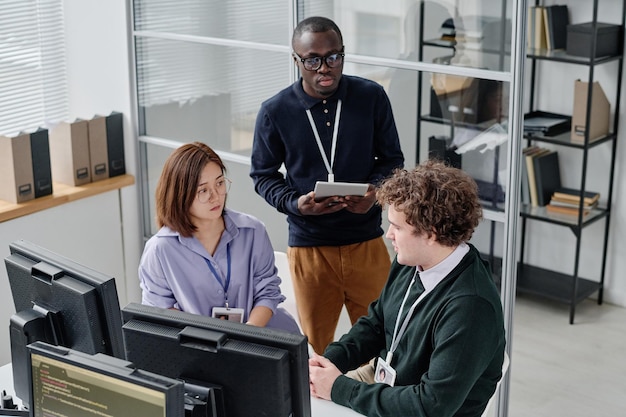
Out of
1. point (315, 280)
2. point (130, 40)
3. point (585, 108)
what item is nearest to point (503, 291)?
point (315, 280)

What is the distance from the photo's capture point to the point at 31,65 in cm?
454

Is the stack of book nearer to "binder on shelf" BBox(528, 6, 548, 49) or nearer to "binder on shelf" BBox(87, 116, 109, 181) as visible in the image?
A: "binder on shelf" BBox(528, 6, 548, 49)

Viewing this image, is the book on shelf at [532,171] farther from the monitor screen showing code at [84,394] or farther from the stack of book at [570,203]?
the monitor screen showing code at [84,394]

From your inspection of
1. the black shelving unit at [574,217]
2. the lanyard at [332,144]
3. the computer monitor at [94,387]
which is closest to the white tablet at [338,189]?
the lanyard at [332,144]

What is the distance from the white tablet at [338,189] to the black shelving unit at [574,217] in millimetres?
1982

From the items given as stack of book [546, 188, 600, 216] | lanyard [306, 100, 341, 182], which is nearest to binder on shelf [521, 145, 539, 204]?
stack of book [546, 188, 600, 216]

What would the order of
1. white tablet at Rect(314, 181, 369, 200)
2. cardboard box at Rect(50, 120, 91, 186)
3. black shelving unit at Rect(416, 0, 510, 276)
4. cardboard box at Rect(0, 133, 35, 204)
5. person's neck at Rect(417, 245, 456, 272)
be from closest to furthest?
person's neck at Rect(417, 245, 456, 272)
white tablet at Rect(314, 181, 369, 200)
black shelving unit at Rect(416, 0, 510, 276)
cardboard box at Rect(0, 133, 35, 204)
cardboard box at Rect(50, 120, 91, 186)

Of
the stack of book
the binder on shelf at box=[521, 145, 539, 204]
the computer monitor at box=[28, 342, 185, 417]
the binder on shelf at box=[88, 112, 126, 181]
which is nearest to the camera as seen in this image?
the computer monitor at box=[28, 342, 185, 417]

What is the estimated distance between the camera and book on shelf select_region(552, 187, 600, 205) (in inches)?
188

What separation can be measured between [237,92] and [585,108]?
1.79 metres

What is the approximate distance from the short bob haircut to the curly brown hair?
0.70m

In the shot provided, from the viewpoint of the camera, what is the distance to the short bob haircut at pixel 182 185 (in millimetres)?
2695

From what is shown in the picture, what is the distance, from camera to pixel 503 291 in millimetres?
3416

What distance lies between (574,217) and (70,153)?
2600 mm
